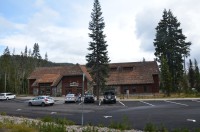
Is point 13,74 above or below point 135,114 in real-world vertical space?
above

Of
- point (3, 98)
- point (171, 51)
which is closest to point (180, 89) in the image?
point (171, 51)

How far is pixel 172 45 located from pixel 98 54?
24.8 metres

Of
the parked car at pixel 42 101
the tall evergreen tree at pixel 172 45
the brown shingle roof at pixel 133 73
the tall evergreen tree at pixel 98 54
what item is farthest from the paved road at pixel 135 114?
the tall evergreen tree at pixel 172 45

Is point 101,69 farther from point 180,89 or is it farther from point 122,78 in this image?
point 180,89

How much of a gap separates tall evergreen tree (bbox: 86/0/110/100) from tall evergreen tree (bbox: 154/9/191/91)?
21192 mm

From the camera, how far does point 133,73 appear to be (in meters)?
67.9

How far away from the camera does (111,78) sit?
224 feet

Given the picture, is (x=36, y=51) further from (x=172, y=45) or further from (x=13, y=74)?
(x=172, y=45)

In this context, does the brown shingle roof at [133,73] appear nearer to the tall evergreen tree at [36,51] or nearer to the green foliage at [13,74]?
the green foliage at [13,74]

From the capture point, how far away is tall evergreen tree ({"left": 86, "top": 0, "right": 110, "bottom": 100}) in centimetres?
5212

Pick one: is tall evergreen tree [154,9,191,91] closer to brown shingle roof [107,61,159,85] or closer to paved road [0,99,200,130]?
brown shingle roof [107,61,159,85]

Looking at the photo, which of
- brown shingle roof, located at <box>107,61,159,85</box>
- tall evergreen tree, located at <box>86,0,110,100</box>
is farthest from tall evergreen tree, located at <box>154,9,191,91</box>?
tall evergreen tree, located at <box>86,0,110,100</box>

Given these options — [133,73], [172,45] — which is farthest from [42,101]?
[172,45]

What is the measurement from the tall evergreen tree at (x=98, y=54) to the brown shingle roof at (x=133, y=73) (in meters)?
14.2
